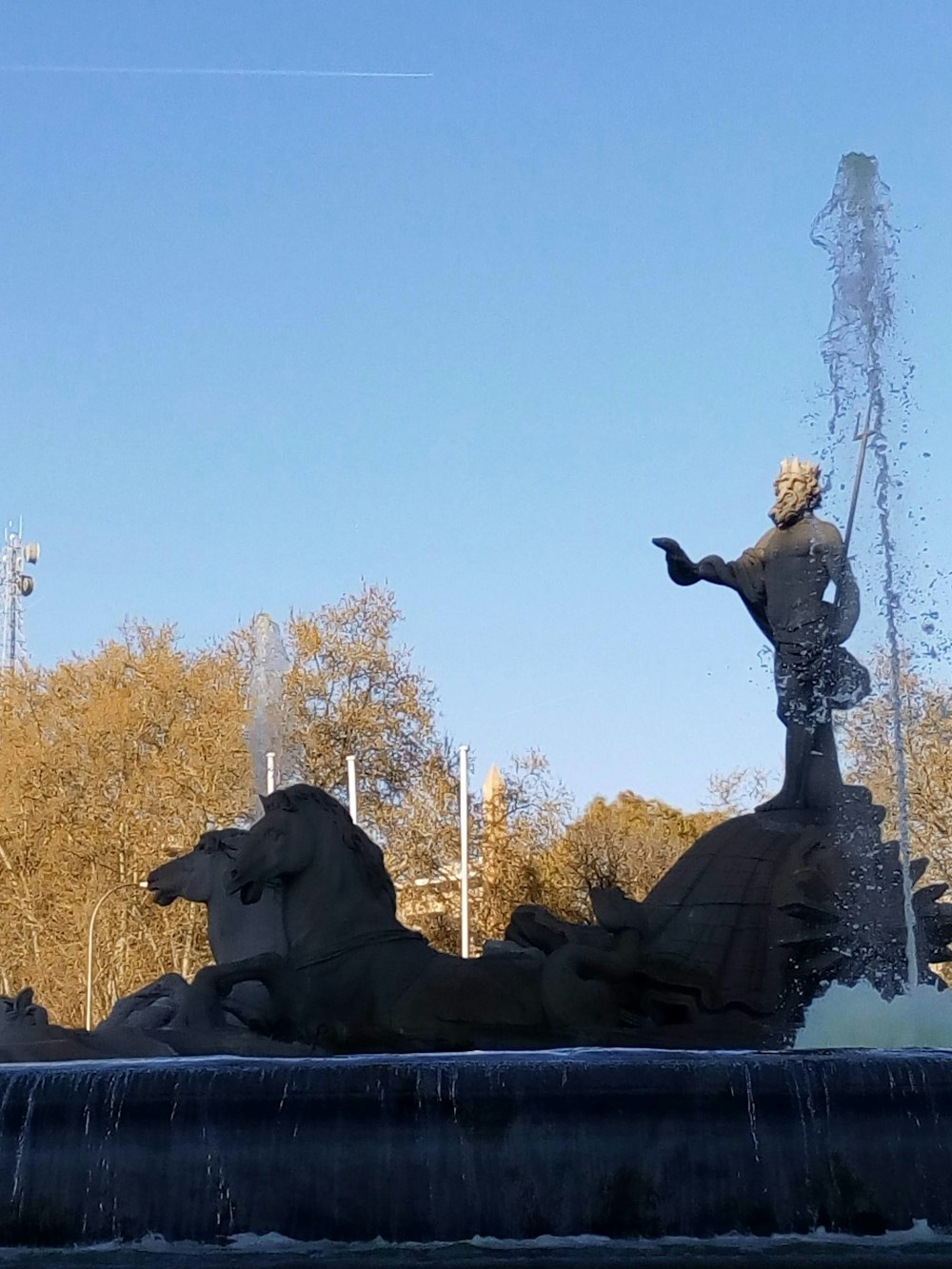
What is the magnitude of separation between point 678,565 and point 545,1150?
16.7 ft

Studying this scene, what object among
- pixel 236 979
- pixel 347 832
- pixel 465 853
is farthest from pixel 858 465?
pixel 465 853

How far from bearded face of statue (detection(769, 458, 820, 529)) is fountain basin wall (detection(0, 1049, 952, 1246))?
4940 mm

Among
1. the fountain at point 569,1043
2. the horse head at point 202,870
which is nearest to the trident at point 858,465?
the fountain at point 569,1043

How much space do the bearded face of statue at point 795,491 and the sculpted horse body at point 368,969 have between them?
2.74 meters

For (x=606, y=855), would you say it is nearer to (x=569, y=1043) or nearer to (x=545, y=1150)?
(x=569, y=1043)

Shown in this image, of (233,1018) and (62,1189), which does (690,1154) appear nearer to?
(62,1189)

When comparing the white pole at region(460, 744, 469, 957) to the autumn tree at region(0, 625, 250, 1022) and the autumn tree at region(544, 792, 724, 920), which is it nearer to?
the autumn tree at region(544, 792, 724, 920)

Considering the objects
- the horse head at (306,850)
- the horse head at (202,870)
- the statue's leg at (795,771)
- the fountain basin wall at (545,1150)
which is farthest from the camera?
the horse head at (202,870)

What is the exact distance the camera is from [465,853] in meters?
34.8

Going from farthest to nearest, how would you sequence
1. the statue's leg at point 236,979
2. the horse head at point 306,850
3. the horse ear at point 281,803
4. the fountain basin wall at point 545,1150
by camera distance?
the horse ear at point 281,803 < the horse head at point 306,850 < the statue's leg at point 236,979 < the fountain basin wall at point 545,1150

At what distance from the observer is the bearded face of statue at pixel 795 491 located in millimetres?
11445

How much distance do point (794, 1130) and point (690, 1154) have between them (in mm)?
373

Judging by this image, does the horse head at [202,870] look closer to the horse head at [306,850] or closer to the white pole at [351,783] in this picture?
the horse head at [306,850]

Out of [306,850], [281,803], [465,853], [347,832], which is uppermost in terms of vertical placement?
[465,853]
